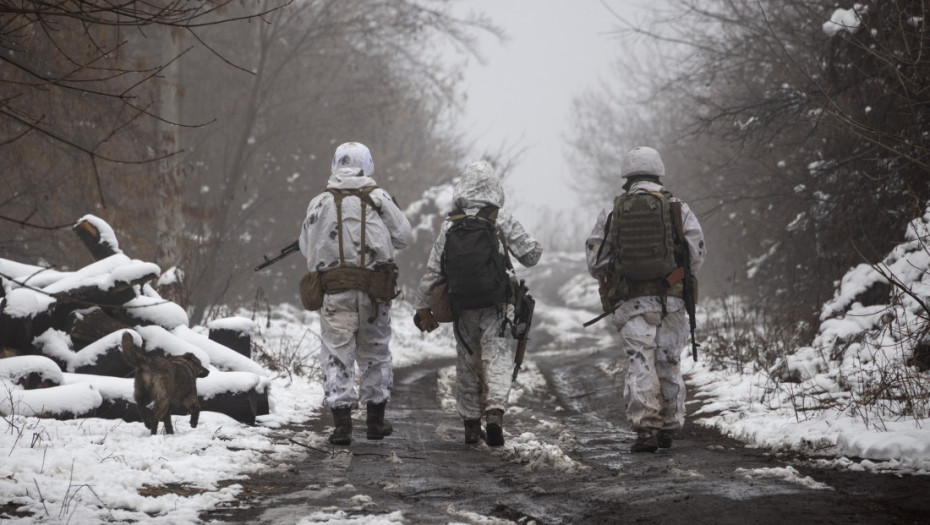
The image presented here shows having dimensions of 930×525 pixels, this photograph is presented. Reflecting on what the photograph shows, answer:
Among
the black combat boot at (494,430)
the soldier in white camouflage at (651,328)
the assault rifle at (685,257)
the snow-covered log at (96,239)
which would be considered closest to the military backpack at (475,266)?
the soldier in white camouflage at (651,328)

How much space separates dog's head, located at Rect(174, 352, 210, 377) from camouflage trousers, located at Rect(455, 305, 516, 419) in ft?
6.22

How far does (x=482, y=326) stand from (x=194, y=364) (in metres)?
2.17

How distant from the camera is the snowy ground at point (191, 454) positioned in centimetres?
370

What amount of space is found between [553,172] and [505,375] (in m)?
136

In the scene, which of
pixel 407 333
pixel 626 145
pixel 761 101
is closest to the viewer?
pixel 761 101

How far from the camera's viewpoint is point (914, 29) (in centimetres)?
767

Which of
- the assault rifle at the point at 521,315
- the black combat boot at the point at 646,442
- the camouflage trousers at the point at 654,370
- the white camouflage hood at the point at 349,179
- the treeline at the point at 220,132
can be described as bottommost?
the black combat boot at the point at 646,442

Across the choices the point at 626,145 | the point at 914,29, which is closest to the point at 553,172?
the point at 626,145

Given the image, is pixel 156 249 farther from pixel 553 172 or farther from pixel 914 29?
pixel 553 172

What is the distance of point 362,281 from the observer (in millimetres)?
6223

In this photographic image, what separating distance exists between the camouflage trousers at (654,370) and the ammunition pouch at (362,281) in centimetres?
184

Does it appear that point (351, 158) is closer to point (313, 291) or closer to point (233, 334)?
point (313, 291)

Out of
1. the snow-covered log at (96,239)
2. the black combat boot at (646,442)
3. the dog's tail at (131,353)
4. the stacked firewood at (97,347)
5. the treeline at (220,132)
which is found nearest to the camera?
the dog's tail at (131,353)

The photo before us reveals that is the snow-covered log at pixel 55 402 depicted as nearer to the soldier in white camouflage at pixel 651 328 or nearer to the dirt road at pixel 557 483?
the dirt road at pixel 557 483
